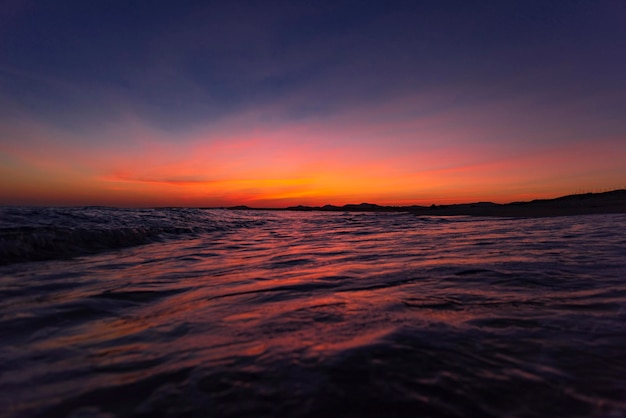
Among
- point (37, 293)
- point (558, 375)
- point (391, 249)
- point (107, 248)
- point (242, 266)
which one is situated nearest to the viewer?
point (558, 375)

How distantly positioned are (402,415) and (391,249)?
Result: 17.5 ft

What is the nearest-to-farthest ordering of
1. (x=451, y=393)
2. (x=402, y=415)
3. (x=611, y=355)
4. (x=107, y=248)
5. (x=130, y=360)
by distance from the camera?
(x=402, y=415), (x=451, y=393), (x=611, y=355), (x=130, y=360), (x=107, y=248)

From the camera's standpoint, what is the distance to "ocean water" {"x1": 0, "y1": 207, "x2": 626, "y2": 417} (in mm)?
1501

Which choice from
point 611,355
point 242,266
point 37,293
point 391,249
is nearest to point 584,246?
point 391,249

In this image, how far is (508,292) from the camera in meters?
3.16

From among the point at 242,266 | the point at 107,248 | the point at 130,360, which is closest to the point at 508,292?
the point at 130,360

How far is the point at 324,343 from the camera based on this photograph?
2084 millimetres

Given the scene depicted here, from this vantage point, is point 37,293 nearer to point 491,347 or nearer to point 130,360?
point 130,360

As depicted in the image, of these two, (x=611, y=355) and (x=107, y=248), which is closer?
(x=611, y=355)

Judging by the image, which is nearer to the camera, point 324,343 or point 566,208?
point 324,343

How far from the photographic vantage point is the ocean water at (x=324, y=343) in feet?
4.92

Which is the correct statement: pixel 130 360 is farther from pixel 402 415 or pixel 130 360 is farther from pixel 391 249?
pixel 391 249

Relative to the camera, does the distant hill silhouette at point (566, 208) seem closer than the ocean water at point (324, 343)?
No

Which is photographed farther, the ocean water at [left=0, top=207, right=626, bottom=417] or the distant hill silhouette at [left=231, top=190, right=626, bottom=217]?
the distant hill silhouette at [left=231, top=190, right=626, bottom=217]
